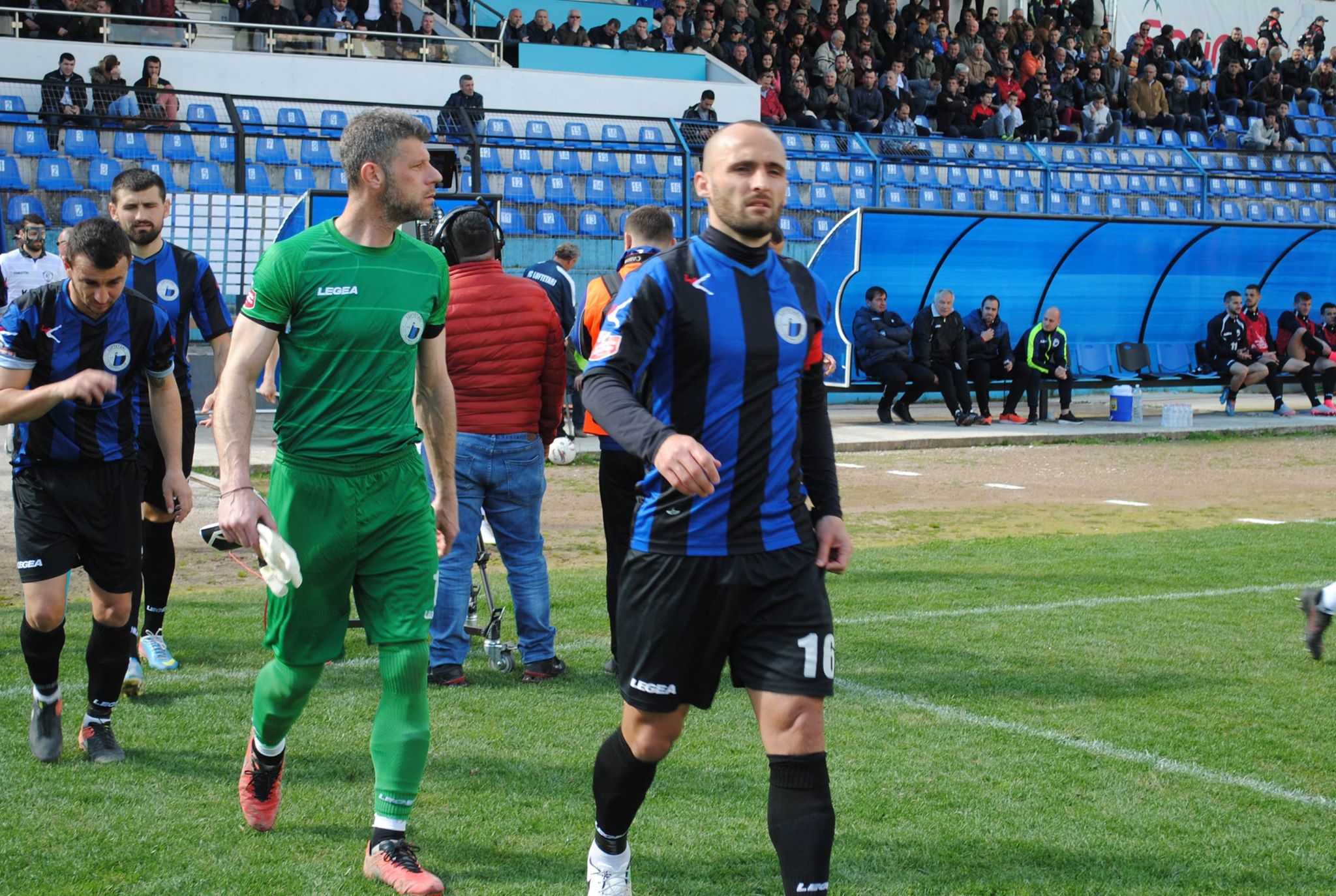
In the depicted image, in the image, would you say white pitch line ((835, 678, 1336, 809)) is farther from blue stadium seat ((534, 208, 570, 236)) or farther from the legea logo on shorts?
blue stadium seat ((534, 208, 570, 236))

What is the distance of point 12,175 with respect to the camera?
16.8 m

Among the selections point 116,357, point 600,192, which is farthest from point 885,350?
point 116,357

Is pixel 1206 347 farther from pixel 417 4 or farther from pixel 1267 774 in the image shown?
pixel 1267 774

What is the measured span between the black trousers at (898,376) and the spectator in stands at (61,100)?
1049 centimetres

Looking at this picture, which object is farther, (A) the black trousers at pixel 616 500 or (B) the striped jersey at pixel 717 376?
(A) the black trousers at pixel 616 500

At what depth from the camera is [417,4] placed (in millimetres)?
24234

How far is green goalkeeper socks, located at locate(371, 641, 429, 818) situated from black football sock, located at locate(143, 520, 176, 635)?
107 inches

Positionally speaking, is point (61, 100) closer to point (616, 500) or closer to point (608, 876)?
point (616, 500)

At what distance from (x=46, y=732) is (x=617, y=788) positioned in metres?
2.51

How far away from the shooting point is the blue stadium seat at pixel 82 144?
1700cm

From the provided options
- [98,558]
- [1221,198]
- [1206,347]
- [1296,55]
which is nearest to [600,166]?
[1206,347]

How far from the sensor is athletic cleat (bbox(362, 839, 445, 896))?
142 inches

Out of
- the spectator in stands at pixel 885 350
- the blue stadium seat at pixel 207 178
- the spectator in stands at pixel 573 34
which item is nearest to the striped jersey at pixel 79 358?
the blue stadium seat at pixel 207 178

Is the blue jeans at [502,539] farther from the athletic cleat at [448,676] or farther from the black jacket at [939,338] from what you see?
the black jacket at [939,338]
